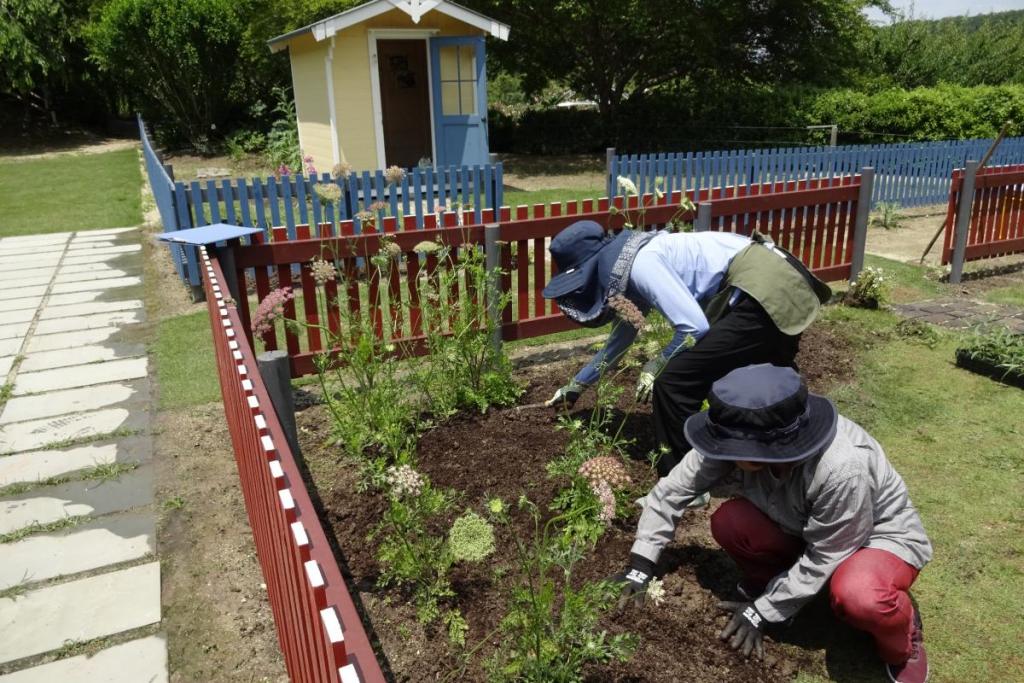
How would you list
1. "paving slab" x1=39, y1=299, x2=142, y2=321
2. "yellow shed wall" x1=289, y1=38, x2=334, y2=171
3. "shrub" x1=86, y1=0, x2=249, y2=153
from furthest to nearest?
"shrub" x1=86, y1=0, x2=249, y2=153 < "yellow shed wall" x1=289, y1=38, x2=334, y2=171 < "paving slab" x1=39, y1=299, x2=142, y2=321

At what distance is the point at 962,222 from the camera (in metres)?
7.61

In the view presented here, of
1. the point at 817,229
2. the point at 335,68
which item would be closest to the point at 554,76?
the point at 335,68

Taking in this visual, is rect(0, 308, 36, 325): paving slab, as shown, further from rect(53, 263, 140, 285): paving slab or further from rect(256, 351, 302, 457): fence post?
rect(256, 351, 302, 457): fence post

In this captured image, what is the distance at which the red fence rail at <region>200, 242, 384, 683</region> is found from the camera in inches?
55.6

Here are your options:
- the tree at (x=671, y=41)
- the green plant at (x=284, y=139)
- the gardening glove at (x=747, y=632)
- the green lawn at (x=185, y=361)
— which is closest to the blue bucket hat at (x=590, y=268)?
the gardening glove at (x=747, y=632)

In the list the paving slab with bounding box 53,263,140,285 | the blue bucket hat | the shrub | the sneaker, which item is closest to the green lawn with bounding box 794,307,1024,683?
the sneaker

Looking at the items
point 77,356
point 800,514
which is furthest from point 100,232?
point 800,514

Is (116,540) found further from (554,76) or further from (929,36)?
(929,36)

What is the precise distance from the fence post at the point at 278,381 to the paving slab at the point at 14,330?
3.80 m

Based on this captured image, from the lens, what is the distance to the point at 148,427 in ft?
15.2

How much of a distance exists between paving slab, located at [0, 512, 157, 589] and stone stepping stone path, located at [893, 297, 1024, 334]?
19.2 feet

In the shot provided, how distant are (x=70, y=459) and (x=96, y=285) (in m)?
4.26

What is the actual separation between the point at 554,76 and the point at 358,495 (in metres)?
19.2

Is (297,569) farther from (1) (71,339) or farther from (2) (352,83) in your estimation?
(2) (352,83)
